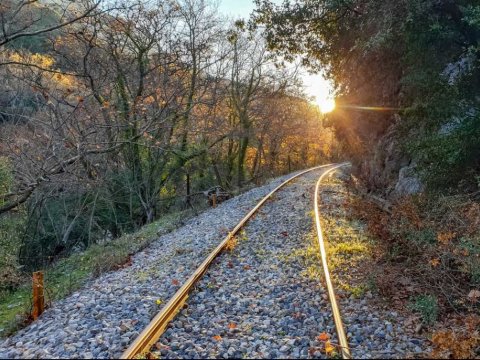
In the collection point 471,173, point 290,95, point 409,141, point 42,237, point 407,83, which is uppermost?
point 290,95

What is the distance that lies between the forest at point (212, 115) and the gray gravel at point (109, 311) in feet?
12.2

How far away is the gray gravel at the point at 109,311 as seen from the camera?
474 centimetres

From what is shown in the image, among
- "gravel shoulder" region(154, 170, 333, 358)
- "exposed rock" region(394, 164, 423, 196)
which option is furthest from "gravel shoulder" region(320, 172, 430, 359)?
"exposed rock" region(394, 164, 423, 196)

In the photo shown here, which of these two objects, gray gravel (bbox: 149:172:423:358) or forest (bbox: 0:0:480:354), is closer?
gray gravel (bbox: 149:172:423:358)

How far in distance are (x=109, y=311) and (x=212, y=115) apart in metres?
20.7

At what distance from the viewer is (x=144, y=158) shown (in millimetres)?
22266

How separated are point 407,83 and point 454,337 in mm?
8486

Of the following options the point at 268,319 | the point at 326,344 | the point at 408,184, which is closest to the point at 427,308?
the point at 326,344

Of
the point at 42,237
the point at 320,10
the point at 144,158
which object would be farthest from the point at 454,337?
the point at 144,158

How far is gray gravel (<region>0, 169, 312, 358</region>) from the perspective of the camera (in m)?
4.74

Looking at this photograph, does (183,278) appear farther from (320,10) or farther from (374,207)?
(320,10)

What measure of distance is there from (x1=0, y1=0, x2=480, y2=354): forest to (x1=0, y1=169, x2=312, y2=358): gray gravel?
3.71m

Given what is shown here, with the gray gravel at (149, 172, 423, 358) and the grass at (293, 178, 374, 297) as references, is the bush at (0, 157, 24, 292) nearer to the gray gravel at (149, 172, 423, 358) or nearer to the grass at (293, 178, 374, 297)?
the gray gravel at (149, 172, 423, 358)

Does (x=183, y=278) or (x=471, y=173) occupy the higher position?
(x=471, y=173)
